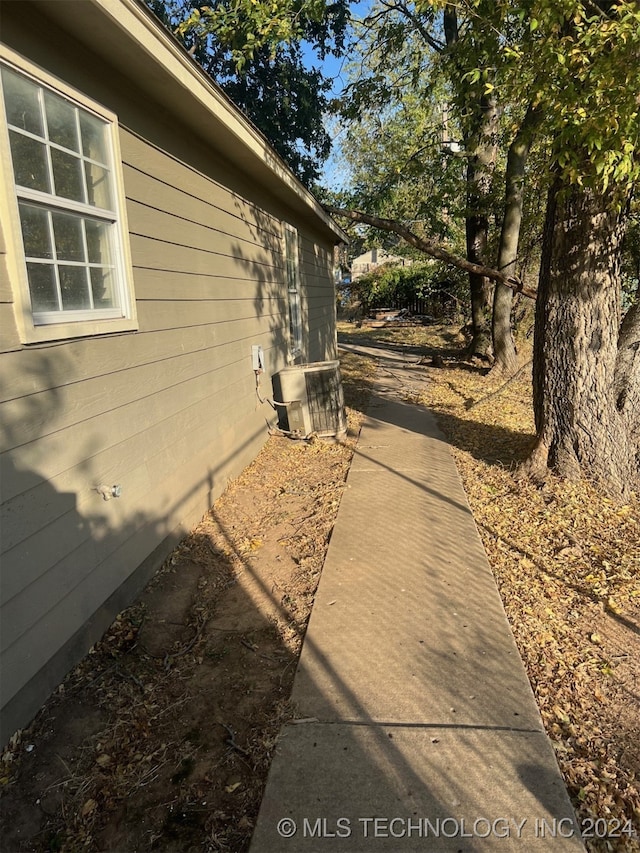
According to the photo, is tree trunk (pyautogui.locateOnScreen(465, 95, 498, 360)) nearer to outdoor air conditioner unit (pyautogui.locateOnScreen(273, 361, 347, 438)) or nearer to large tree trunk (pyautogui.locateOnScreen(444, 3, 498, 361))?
large tree trunk (pyautogui.locateOnScreen(444, 3, 498, 361))

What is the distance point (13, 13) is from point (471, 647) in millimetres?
3712

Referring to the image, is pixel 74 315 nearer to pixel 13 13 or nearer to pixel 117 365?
pixel 117 365

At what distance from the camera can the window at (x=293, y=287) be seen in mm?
8151

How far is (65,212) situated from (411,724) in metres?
3.00

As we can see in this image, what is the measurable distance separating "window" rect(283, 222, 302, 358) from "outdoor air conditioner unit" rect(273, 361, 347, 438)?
1894 millimetres

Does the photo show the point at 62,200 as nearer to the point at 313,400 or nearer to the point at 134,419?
the point at 134,419

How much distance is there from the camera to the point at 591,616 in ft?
10.0

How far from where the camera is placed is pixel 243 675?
2619 mm

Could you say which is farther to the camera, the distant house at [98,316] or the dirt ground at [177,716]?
the distant house at [98,316]

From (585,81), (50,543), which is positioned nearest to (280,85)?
(585,81)

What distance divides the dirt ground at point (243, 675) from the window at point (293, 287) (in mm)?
4144

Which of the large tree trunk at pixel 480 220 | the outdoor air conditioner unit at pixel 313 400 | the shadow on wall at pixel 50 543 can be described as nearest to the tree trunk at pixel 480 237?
the large tree trunk at pixel 480 220

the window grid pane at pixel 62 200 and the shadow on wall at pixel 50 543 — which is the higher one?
the window grid pane at pixel 62 200

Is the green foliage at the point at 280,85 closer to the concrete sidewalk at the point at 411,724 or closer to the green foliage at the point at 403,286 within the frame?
the green foliage at the point at 403,286
